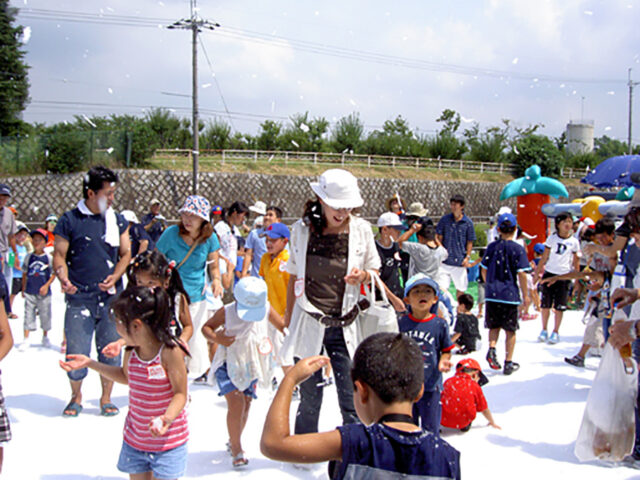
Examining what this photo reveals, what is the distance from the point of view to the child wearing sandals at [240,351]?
3.48m

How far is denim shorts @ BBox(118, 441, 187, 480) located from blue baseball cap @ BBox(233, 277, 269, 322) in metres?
1.05

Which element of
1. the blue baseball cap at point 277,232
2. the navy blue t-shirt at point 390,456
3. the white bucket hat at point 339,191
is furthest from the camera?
the blue baseball cap at point 277,232

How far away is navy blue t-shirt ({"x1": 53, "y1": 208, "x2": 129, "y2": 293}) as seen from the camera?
169 inches

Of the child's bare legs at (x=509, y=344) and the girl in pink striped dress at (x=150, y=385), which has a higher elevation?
the girl in pink striped dress at (x=150, y=385)

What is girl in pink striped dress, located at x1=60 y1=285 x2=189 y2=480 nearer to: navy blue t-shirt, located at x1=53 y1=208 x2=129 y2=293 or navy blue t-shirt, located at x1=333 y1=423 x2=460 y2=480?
navy blue t-shirt, located at x1=333 y1=423 x2=460 y2=480

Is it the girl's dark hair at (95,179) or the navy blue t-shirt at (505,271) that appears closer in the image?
the girl's dark hair at (95,179)

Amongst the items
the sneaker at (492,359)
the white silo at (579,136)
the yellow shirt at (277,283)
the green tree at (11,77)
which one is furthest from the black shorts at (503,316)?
the white silo at (579,136)

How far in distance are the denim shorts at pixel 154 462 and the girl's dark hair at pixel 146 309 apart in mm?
481

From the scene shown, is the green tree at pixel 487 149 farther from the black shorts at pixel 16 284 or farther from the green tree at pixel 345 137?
the black shorts at pixel 16 284

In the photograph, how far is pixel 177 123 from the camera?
1572 inches

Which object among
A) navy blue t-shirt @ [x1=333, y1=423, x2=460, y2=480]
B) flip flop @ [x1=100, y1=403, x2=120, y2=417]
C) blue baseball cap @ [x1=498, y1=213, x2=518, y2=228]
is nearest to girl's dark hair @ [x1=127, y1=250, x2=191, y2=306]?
flip flop @ [x1=100, y1=403, x2=120, y2=417]

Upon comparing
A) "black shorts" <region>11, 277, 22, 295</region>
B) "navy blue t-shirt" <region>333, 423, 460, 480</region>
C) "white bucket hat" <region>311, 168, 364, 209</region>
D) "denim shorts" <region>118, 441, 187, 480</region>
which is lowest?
"black shorts" <region>11, 277, 22, 295</region>

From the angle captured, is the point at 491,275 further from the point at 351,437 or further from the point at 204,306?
the point at 351,437

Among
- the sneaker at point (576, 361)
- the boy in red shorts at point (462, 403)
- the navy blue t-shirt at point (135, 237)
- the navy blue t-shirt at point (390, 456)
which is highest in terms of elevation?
the navy blue t-shirt at point (135, 237)
